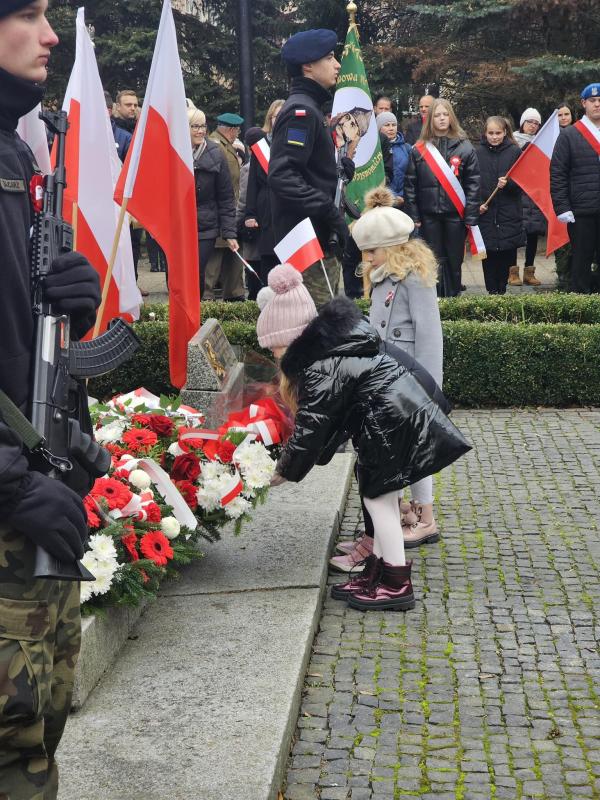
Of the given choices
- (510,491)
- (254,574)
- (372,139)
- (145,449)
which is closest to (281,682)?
(254,574)

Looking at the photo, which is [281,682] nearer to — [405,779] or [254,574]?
[405,779]

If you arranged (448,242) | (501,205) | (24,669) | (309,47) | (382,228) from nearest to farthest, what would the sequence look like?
(24,669) < (382,228) < (309,47) < (448,242) < (501,205)

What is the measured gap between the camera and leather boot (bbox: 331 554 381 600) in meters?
5.12

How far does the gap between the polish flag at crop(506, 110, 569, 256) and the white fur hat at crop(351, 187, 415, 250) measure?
6570 mm

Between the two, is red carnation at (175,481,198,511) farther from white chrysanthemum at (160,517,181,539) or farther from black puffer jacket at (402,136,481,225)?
black puffer jacket at (402,136,481,225)

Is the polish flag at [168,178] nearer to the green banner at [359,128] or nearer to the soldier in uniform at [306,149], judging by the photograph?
the soldier in uniform at [306,149]

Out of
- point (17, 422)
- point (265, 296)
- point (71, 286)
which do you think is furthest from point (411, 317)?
point (17, 422)

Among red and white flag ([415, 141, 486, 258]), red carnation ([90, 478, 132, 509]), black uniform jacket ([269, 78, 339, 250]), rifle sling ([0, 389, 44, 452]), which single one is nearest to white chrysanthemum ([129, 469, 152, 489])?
red carnation ([90, 478, 132, 509])

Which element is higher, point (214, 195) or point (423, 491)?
point (214, 195)

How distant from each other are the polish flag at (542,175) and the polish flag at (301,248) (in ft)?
17.7

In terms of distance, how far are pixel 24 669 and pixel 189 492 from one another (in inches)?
105

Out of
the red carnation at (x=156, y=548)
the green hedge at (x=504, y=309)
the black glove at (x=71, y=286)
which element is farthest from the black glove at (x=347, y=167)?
the black glove at (x=71, y=286)

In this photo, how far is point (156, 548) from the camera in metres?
4.62

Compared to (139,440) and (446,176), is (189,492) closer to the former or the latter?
(139,440)
